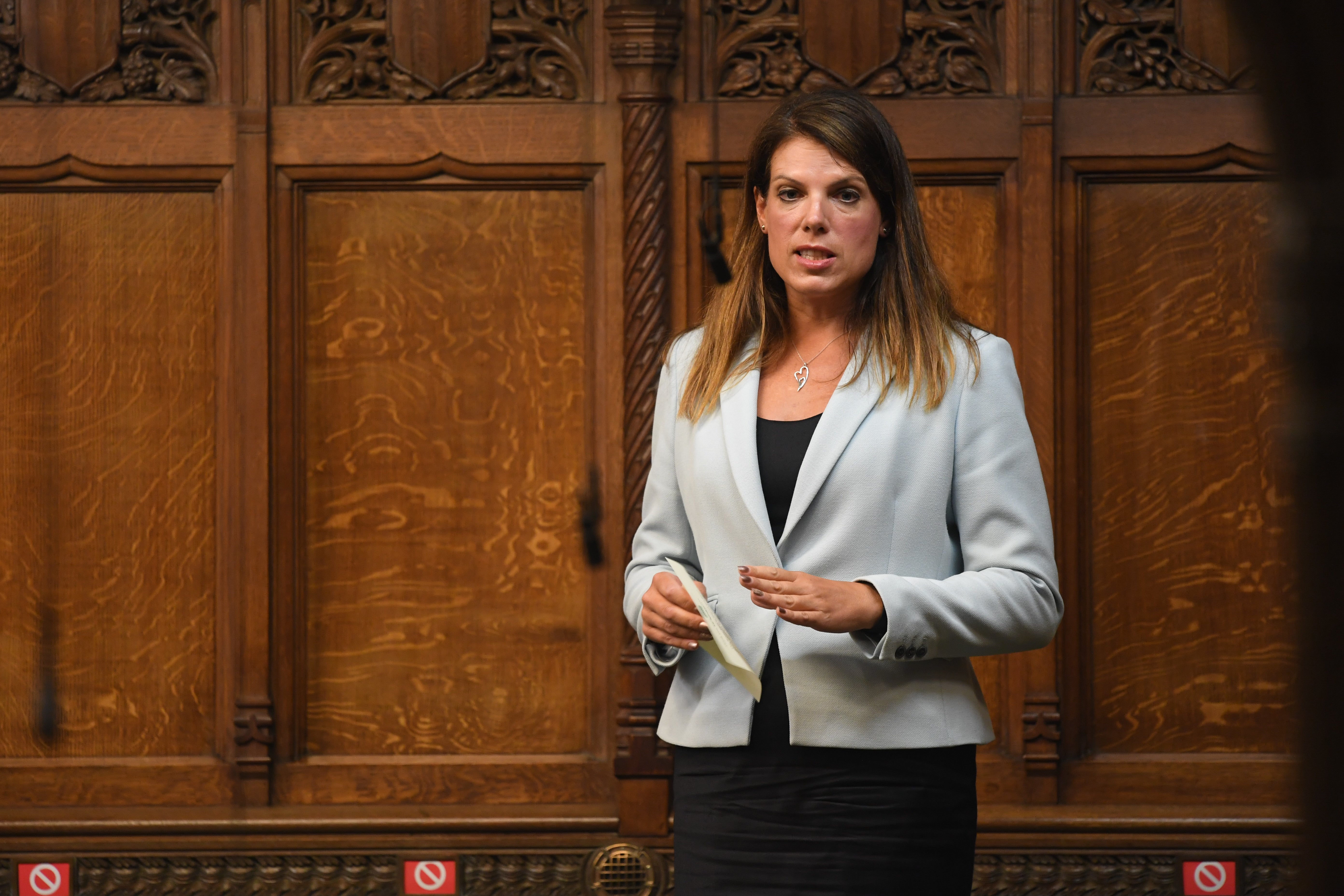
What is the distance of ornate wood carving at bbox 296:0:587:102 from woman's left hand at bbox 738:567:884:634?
2173 mm

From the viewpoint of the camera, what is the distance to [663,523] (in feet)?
5.80

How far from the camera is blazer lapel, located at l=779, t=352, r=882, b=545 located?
1.57 m

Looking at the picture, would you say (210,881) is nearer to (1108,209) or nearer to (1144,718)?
(1144,718)

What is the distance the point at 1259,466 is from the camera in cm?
334

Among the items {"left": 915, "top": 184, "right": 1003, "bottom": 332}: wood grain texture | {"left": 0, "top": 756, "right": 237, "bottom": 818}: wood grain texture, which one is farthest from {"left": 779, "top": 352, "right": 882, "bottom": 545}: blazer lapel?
{"left": 0, "top": 756, "right": 237, "bottom": 818}: wood grain texture

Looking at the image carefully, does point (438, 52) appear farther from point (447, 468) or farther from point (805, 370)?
point (805, 370)

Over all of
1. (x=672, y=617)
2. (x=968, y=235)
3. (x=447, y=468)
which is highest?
(x=968, y=235)

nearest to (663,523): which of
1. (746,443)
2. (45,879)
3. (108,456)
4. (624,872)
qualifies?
(746,443)

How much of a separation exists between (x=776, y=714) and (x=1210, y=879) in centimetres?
215

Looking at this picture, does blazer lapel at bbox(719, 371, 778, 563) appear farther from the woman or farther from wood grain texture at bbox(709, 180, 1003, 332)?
wood grain texture at bbox(709, 180, 1003, 332)

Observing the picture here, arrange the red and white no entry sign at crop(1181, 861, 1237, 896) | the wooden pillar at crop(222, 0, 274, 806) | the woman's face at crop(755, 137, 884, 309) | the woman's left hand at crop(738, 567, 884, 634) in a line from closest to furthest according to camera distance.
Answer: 1. the woman's left hand at crop(738, 567, 884, 634)
2. the woman's face at crop(755, 137, 884, 309)
3. the red and white no entry sign at crop(1181, 861, 1237, 896)
4. the wooden pillar at crop(222, 0, 274, 806)

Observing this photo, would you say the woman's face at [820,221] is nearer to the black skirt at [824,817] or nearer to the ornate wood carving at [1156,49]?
the black skirt at [824,817]

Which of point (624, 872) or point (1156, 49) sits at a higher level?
point (1156, 49)

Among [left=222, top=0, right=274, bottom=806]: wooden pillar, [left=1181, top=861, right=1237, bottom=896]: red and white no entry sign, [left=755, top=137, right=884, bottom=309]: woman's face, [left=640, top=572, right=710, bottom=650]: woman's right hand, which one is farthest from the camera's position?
[left=222, top=0, right=274, bottom=806]: wooden pillar
